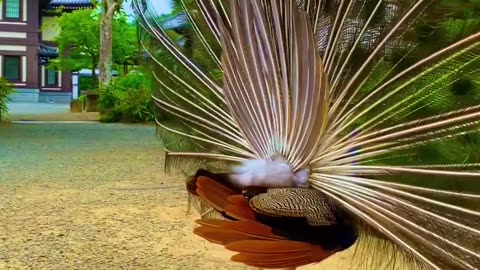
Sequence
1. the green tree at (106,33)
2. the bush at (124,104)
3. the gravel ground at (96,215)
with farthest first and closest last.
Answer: the green tree at (106,33), the bush at (124,104), the gravel ground at (96,215)

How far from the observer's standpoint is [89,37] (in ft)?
79.5

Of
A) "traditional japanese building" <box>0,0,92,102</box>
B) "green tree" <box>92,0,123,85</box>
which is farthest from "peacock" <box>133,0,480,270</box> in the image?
"traditional japanese building" <box>0,0,92,102</box>

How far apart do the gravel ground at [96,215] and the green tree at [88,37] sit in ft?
47.5

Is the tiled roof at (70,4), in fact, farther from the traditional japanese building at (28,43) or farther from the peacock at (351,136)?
the peacock at (351,136)

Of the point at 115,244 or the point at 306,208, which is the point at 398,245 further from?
the point at 115,244

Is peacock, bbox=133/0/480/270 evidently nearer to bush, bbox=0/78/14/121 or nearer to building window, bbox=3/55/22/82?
bush, bbox=0/78/14/121

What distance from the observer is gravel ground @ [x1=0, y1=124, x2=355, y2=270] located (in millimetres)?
3953

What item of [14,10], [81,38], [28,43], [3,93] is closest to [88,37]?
[81,38]

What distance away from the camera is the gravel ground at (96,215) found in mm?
3953

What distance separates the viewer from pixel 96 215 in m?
5.20

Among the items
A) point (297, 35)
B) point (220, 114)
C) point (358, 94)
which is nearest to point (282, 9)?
point (297, 35)

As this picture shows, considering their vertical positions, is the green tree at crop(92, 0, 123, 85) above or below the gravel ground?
above

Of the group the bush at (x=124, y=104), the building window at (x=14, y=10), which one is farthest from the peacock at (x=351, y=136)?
the building window at (x=14, y=10)

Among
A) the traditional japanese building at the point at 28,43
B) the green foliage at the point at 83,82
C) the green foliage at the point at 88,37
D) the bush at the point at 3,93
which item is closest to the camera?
the bush at the point at 3,93
